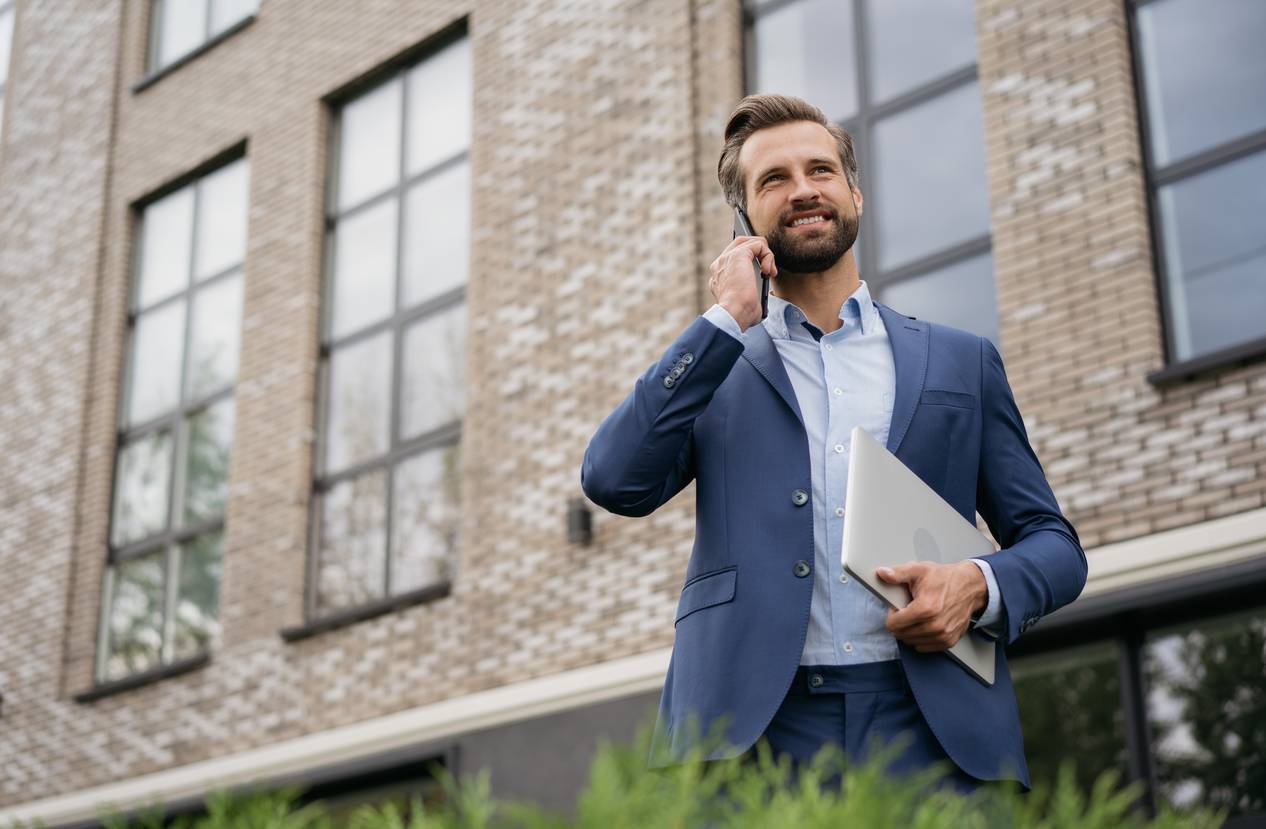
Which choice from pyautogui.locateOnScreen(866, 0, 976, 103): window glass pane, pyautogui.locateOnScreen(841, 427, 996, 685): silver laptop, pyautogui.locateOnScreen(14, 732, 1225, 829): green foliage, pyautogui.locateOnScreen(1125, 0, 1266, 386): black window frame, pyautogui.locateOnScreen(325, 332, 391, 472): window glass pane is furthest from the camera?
pyautogui.locateOnScreen(325, 332, 391, 472): window glass pane

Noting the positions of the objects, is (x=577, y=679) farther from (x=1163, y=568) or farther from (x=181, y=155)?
(x=181, y=155)

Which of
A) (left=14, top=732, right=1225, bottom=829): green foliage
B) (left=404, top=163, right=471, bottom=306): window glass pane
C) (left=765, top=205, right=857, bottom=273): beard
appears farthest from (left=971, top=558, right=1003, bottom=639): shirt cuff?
(left=404, top=163, right=471, bottom=306): window glass pane

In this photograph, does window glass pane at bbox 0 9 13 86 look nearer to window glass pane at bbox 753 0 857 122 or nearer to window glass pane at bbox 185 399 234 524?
window glass pane at bbox 185 399 234 524

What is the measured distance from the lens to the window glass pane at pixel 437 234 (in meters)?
12.9

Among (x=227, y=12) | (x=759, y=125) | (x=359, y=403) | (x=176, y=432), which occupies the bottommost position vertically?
(x=759, y=125)

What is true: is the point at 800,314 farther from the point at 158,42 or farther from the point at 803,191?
the point at 158,42

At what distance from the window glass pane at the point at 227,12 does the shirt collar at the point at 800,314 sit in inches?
511

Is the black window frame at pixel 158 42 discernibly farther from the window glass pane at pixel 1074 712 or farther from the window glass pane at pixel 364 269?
the window glass pane at pixel 1074 712

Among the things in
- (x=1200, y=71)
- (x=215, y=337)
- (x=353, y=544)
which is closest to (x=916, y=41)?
(x=1200, y=71)

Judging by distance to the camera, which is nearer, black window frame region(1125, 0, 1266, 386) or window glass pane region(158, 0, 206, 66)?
black window frame region(1125, 0, 1266, 386)

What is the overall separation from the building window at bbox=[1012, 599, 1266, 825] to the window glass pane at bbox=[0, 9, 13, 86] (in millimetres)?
13728

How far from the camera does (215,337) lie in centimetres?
1467

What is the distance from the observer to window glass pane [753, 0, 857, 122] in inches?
424

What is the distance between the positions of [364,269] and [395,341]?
856 mm
